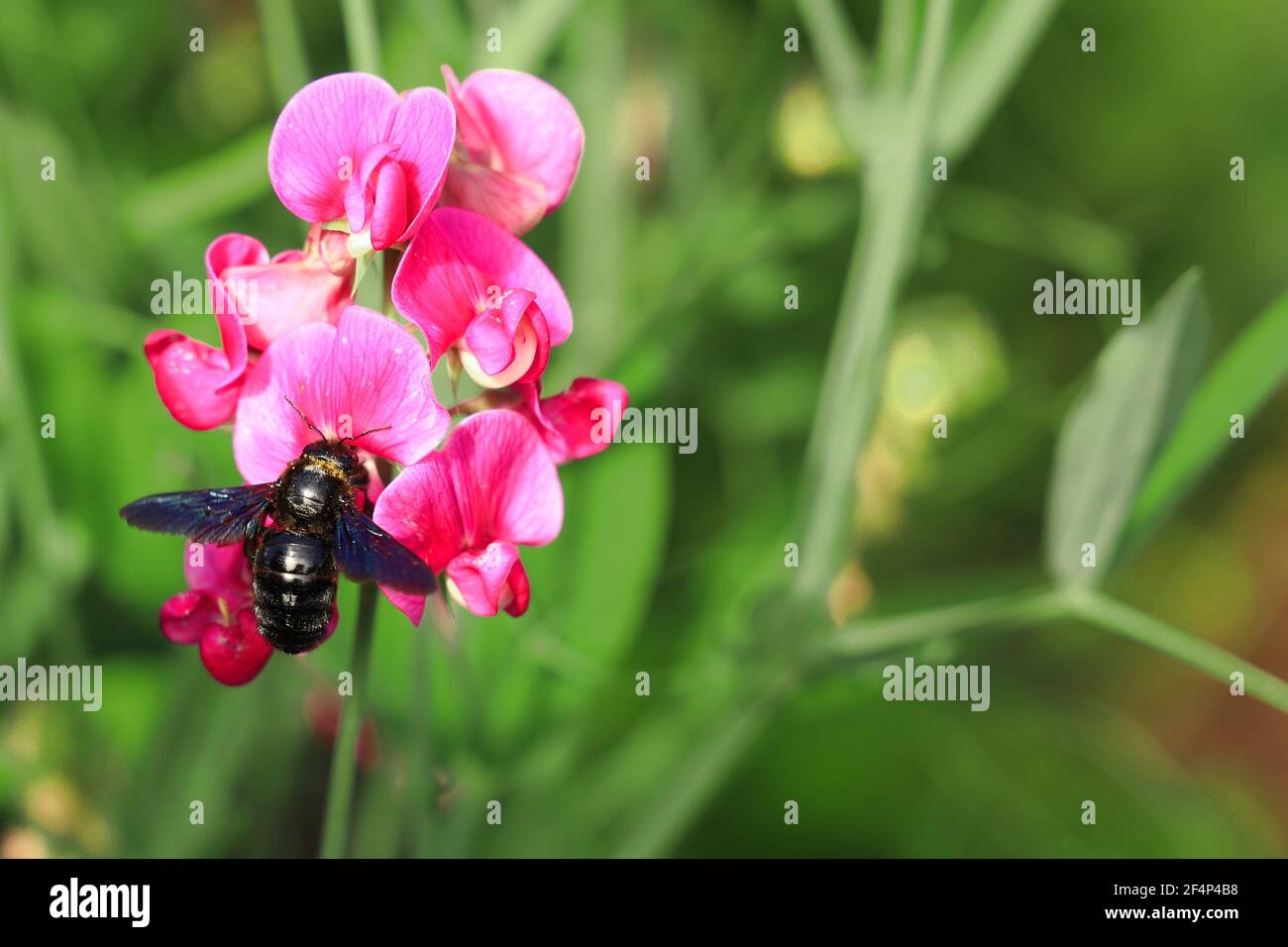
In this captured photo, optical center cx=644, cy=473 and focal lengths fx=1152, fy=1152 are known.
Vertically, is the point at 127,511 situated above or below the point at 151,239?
below

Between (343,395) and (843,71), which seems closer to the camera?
(343,395)

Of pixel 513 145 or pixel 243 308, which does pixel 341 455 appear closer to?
pixel 243 308

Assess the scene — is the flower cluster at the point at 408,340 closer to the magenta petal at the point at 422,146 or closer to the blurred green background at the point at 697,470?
the magenta petal at the point at 422,146

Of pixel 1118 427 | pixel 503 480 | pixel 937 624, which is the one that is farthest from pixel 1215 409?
pixel 503 480

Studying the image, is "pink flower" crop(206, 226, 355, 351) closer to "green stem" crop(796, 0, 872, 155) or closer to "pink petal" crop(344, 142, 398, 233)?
"pink petal" crop(344, 142, 398, 233)

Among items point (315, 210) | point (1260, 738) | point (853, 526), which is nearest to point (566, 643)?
point (853, 526)
